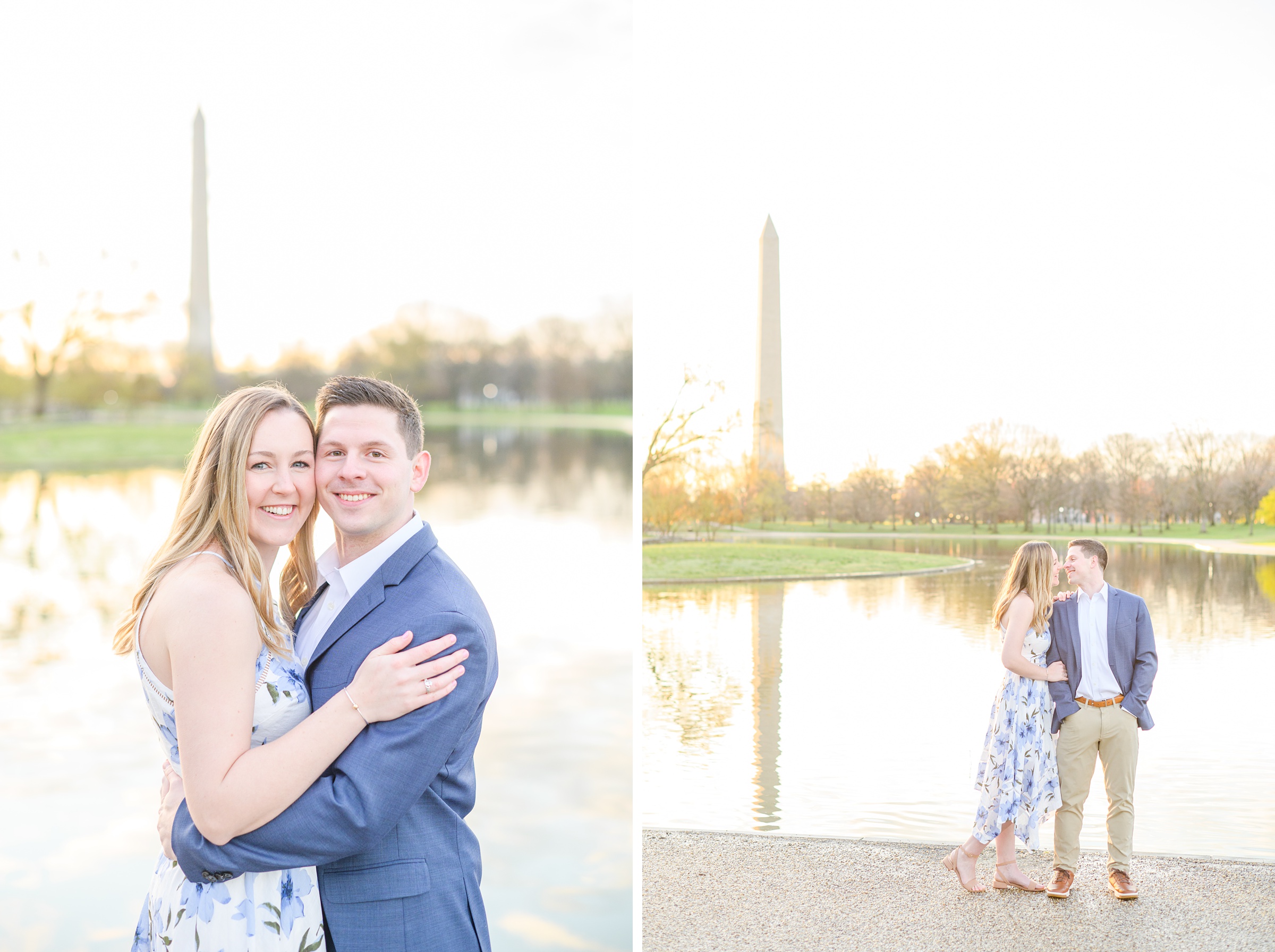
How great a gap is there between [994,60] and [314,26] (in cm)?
699

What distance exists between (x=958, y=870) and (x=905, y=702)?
93 centimetres

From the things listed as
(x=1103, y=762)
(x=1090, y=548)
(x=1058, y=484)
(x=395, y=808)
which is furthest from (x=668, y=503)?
(x=395, y=808)

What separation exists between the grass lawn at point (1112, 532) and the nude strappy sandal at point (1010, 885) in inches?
56.1

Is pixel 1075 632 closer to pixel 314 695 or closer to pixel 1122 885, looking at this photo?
pixel 1122 885

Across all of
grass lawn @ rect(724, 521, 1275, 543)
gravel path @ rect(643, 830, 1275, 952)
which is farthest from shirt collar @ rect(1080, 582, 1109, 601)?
gravel path @ rect(643, 830, 1275, 952)

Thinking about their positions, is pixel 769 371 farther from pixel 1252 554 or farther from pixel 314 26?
pixel 314 26

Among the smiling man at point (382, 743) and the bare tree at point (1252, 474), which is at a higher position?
the bare tree at point (1252, 474)

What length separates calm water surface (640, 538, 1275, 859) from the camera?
162 inches

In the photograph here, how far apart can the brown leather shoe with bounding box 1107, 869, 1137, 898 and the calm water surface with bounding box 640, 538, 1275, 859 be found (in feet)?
1.49

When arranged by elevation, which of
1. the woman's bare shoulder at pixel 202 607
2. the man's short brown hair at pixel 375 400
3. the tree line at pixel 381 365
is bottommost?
the woman's bare shoulder at pixel 202 607

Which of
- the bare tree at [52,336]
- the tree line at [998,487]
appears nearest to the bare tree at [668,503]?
the tree line at [998,487]

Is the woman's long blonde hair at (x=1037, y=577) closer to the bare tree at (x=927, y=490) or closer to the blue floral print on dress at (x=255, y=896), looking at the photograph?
the bare tree at (x=927, y=490)

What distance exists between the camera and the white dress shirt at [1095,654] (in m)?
3.50

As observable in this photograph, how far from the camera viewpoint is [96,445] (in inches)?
300
